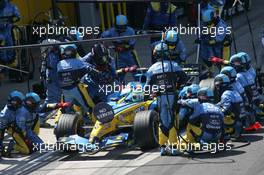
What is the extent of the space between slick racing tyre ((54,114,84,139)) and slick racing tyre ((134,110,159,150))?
1.13 metres

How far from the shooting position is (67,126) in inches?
591

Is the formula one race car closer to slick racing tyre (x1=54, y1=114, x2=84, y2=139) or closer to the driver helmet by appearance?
slick racing tyre (x1=54, y1=114, x2=84, y2=139)

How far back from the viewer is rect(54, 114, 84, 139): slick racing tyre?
15.0 metres

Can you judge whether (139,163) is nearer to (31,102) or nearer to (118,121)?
(118,121)

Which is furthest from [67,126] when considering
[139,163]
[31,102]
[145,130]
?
[139,163]

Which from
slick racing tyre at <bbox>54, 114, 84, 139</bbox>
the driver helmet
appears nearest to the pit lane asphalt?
slick racing tyre at <bbox>54, 114, 84, 139</bbox>

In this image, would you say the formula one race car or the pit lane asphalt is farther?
the formula one race car

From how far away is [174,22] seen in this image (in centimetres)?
2059

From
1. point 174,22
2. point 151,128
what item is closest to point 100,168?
point 151,128

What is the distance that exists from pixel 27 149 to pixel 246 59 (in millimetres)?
4395

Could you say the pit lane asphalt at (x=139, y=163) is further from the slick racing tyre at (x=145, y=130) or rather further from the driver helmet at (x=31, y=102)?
the driver helmet at (x=31, y=102)

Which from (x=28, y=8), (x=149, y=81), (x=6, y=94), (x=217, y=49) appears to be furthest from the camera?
(x=28, y=8)

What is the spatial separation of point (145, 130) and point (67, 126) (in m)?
1.43

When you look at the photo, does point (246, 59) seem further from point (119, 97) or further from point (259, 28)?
point (259, 28)
